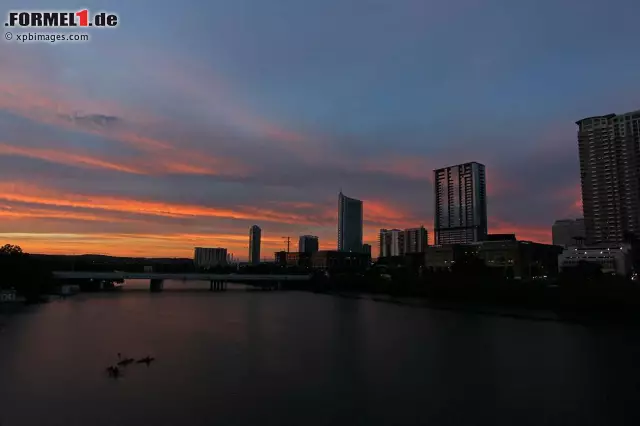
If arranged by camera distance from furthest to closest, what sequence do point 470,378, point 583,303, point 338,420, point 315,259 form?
1. point 315,259
2. point 583,303
3. point 470,378
4. point 338,420

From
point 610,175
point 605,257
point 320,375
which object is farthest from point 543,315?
point 610,175

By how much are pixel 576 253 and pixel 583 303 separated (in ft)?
238

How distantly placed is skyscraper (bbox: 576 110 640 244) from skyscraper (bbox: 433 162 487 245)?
5736 centimetres

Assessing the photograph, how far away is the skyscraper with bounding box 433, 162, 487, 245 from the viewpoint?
186m

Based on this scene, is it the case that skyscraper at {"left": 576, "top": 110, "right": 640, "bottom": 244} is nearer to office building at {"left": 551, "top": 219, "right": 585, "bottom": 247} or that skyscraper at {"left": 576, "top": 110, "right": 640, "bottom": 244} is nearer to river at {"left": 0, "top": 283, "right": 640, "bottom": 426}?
office building at {"left": 551, "top": 219, "right": 585, "bottom": 247}

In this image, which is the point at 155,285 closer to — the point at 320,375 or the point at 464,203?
the point at 320,375

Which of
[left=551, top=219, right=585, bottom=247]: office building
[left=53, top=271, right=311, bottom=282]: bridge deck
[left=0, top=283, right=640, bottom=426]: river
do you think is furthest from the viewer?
[left=551, top=219, right=585, bottom=247]: office building

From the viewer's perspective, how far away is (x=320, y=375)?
23891mm

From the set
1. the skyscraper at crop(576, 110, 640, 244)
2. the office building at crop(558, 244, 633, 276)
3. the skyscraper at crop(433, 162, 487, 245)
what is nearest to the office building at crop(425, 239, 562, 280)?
the office building at crop(558, 244, 633, 276)

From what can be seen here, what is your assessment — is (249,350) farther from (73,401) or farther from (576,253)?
(576,253)

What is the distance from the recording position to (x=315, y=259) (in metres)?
193

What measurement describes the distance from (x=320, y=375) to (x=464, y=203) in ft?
582

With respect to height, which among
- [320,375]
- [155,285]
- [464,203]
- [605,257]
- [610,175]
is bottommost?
[320,375]

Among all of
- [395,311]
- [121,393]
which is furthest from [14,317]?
[395,311]
